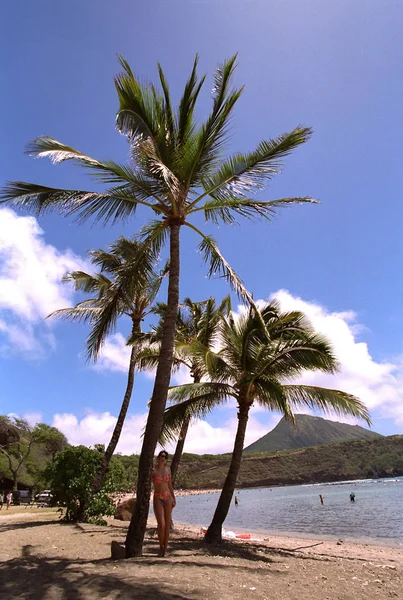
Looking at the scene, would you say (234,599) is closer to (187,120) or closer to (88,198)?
(88,198)

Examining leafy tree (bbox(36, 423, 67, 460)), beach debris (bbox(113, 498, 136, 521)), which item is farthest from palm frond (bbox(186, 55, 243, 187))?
leafy tree (bbox(36, 423, 67, 460))

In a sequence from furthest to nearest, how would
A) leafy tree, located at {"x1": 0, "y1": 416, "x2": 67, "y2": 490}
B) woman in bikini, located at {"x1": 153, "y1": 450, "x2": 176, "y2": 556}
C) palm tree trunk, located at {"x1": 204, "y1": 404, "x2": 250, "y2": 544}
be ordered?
leafy tree, located at {"x1": 0, "y1": 416, "x2": 67, "y2": 490} → palm tree trunk, located at {"x1": 204, "y1": 404, "x2": 250, "y2": 544} → woman in bikini, located at {"x1": 153, "y1": 450, "x2": 176, "y2": 556}

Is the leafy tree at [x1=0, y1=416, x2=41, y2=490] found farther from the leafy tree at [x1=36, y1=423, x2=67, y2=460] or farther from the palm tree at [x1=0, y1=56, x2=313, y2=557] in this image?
the palm tree at [x1=0, y1=56, x2=313, y2=557]

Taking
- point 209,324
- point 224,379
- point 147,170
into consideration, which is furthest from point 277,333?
point 147,170

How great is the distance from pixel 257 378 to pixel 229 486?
301 cm

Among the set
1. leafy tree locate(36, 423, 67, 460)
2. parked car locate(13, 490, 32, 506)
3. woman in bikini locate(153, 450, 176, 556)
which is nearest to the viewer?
woman in bikini locate(153, 450, 176, 556)

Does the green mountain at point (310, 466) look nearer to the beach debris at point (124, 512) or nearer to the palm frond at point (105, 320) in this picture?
the beach debris at point (124, 512)

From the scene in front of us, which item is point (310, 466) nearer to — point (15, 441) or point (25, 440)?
point (25, 440)

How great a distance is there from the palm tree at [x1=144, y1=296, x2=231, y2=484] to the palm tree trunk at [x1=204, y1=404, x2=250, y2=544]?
1.86m

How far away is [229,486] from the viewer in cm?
1076

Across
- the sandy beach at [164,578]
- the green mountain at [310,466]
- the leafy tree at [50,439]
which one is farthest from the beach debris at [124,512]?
the green mountain at [310,466]

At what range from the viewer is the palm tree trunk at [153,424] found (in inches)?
235

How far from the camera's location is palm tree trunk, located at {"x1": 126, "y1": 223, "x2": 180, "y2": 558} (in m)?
5.97

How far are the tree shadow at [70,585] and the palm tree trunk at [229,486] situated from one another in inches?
224
